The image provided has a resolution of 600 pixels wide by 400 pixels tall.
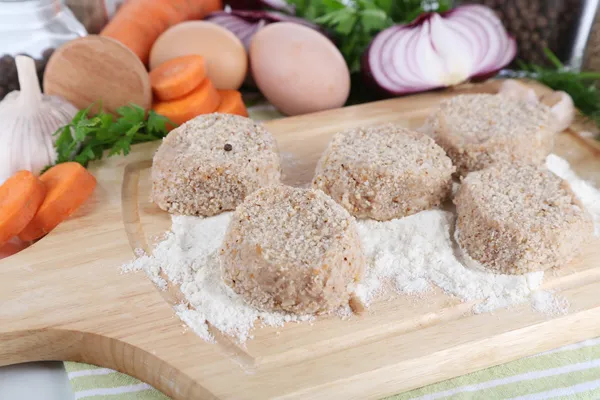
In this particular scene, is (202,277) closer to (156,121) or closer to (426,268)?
(426,268)

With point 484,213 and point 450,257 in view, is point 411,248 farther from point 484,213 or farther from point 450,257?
point 484,213

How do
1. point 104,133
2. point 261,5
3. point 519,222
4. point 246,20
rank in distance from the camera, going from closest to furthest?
point 519,222, point 104,133, point 246,20, point 261,5

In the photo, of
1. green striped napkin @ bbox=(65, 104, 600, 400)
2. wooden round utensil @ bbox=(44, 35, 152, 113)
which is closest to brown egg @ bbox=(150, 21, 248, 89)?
wooden round utensil @ bbox=(44, 35, 152, 113)

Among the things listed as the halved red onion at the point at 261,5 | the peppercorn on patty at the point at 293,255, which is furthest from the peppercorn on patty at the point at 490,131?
the halved red onion at the point at 261,5

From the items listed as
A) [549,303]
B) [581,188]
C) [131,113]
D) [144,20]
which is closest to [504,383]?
[549,303]

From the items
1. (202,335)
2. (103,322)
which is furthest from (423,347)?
(103,322)
